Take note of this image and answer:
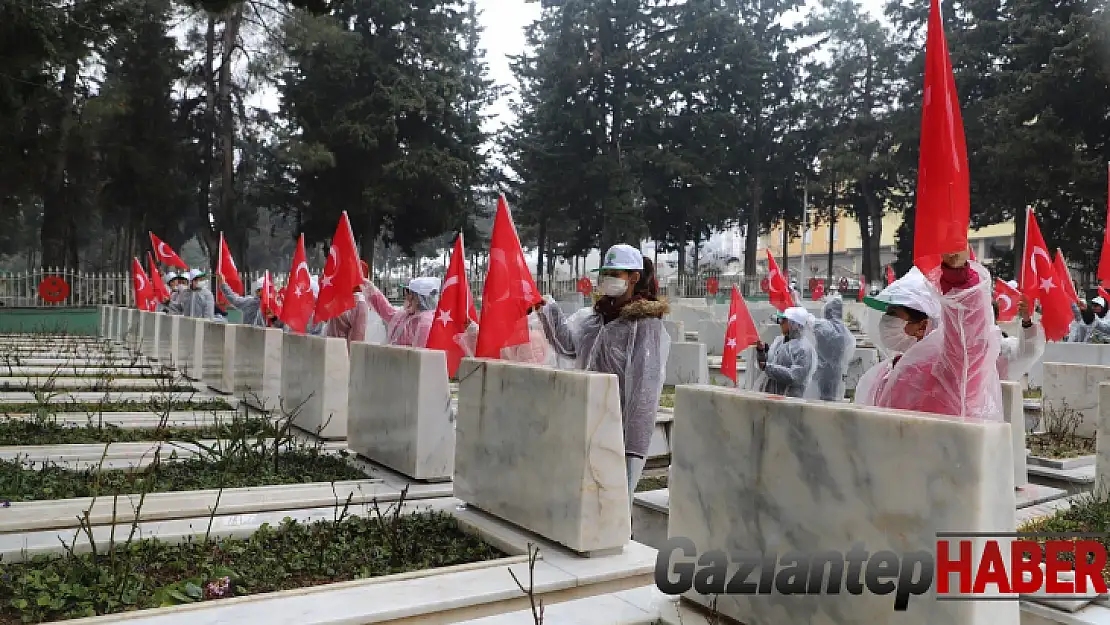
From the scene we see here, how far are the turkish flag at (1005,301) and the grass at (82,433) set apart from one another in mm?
7765

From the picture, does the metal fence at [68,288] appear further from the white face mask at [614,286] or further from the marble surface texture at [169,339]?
the white face mask at [614,286]

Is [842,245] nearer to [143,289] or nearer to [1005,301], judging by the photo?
[143,289]

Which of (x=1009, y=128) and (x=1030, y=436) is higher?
(x=1009, y=128)

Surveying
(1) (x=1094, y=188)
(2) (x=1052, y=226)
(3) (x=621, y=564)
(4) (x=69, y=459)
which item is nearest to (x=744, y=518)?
(3) (x=621, y=564)

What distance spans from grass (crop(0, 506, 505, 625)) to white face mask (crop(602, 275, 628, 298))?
165 cm

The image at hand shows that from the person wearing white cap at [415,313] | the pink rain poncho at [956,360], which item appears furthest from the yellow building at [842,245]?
the pink rain poncho at [956,360]

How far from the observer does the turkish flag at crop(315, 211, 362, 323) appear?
26.9 ft

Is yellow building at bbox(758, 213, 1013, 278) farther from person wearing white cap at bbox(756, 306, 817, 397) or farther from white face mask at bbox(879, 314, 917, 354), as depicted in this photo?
white face mask at bbox(879, 314, 917, 354)

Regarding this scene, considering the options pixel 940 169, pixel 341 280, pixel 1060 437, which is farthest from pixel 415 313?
pixel 1060 437

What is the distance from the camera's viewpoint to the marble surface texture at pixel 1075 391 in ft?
29.3

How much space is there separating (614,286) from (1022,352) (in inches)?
141

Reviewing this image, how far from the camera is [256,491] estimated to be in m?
5.37

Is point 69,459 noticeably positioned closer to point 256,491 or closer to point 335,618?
point 256,491

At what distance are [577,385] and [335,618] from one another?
5.13ft
